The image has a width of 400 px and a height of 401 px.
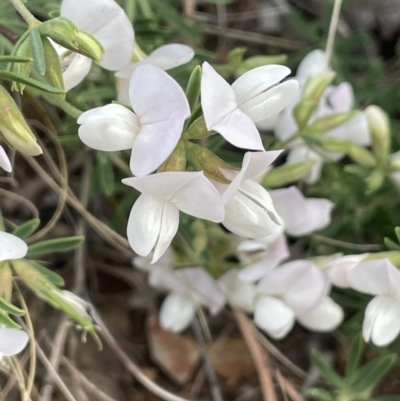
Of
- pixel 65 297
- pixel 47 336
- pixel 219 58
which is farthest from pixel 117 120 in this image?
pixel 219 58

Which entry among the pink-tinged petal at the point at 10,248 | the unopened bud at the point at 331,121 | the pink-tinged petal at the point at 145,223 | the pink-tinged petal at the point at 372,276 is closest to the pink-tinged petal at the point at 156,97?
the pink-tinged petal at the point at 145,223

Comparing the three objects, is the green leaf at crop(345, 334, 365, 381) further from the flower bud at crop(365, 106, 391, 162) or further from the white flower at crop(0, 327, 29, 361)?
the white flower at crop(0, 327, 29, 361)

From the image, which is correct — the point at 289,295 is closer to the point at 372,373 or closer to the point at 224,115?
the point at 372,373

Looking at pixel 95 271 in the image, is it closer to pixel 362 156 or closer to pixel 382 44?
pixel 362 156

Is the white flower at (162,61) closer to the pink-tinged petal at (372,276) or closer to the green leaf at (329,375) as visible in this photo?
the pink-tinged petal at (372,276)

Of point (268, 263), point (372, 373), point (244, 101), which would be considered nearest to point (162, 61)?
point (244, 101)

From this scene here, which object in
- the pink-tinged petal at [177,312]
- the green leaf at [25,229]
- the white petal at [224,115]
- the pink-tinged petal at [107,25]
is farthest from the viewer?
the pink-tinged petal at [177,312]
